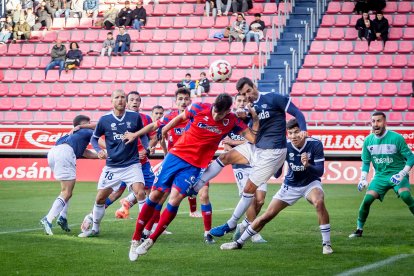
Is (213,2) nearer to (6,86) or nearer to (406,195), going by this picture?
(6,86)

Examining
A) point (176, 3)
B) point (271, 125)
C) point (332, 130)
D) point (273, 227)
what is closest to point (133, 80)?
point (176, 3)

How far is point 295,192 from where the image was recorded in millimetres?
11742

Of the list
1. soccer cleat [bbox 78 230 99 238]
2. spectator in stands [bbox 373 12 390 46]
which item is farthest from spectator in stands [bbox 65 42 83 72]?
soccer cleat [bbox 78 230 99 238]

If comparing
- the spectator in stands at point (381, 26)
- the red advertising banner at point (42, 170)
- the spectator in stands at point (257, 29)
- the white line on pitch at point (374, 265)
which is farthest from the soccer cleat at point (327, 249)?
the spectator in stands at point (257, 29)

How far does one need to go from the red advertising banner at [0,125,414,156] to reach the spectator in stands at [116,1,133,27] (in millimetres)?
7838

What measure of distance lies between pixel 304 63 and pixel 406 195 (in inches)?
793

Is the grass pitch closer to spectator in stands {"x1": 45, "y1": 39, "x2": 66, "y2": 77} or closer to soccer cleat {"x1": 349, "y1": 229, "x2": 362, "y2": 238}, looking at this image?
soccer cleat {"x1": 349, "y1": 229, "x2": 362, "y2": 238}

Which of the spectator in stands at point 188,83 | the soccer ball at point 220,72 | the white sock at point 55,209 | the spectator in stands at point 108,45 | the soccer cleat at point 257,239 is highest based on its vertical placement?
the soccer ball at point 220,72

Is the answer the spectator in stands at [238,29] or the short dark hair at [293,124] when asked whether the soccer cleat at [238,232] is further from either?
the spectator in stands at [238,29]

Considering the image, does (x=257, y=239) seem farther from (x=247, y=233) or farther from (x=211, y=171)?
(x=211, y=171)

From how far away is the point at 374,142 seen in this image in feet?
44.9

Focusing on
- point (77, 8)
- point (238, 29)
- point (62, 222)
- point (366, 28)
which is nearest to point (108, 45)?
point (77, 8)

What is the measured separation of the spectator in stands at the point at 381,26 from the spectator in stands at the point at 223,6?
6.35 metres

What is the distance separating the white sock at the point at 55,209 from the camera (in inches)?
534
